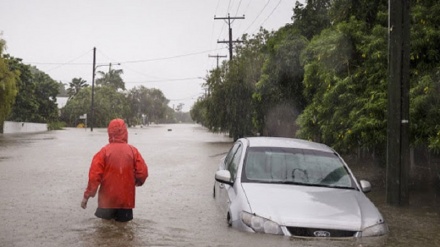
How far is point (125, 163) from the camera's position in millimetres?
6594

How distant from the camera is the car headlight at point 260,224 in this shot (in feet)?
19.5

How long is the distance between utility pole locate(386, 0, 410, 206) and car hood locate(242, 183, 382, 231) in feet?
9.88

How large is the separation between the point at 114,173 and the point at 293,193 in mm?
2200

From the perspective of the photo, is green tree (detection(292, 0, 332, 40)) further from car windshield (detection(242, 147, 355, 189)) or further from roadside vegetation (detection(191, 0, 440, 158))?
car windshield (detection(242, 147, 355, 189))

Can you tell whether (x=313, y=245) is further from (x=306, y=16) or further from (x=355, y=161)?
(x=306, y=16)

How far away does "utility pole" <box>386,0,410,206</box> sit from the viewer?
9766 mm

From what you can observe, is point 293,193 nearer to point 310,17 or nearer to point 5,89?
point 310,17

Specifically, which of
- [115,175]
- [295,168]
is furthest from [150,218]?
[295,168]

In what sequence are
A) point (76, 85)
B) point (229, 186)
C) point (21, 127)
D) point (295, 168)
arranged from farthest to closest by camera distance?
point (76, 85) < point (21, 127) < point (295, 168) < point (229, 186)

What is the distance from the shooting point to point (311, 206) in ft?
20.7

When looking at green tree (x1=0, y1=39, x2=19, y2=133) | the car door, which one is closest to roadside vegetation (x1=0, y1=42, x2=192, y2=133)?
green tree (x1=0, y1=39, x2=19, y2=133)

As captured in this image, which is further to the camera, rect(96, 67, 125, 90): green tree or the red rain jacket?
rect(96, 67, 125, 90): green tree

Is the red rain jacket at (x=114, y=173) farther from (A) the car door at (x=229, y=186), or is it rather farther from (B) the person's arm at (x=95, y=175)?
(A) the car door at (x=229, y=186)

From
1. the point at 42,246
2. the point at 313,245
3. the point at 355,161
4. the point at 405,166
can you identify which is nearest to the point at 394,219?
the point at 405,166
